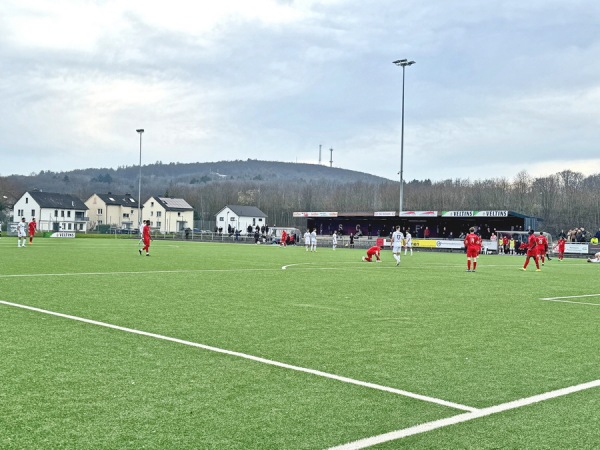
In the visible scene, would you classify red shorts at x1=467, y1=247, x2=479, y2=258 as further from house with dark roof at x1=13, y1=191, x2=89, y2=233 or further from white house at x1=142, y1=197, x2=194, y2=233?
white house at x1=142, y1=197, x2=194, y2=233

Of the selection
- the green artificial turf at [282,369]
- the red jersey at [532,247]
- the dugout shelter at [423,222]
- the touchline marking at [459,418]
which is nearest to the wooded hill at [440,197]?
the dugout shelter at [423,222]

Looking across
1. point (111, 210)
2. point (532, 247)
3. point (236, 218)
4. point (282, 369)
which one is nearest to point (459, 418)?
point (282, 369)

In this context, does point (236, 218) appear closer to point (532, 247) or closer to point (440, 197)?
point (440, 197)

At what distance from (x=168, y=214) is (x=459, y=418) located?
137475mm

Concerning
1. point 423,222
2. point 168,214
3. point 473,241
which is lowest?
point 473,241

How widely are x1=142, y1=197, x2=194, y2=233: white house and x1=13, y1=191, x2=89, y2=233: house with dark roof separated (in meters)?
13.9

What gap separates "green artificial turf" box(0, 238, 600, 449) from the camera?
16.6ft

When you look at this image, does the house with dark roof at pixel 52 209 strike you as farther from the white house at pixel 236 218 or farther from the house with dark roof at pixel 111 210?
the white house at pixel 236 218

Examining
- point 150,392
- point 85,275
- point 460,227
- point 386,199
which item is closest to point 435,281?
point 85,275

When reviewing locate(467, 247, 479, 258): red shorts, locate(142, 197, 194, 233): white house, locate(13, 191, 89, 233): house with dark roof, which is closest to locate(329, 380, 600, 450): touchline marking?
locate(467, 247, 479, 258): red shorts

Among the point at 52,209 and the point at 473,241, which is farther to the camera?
the point at 52,209

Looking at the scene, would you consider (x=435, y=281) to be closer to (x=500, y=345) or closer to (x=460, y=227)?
(x=500, y=345)

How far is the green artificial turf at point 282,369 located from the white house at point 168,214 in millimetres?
125915

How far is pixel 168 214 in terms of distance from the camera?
140 meters
